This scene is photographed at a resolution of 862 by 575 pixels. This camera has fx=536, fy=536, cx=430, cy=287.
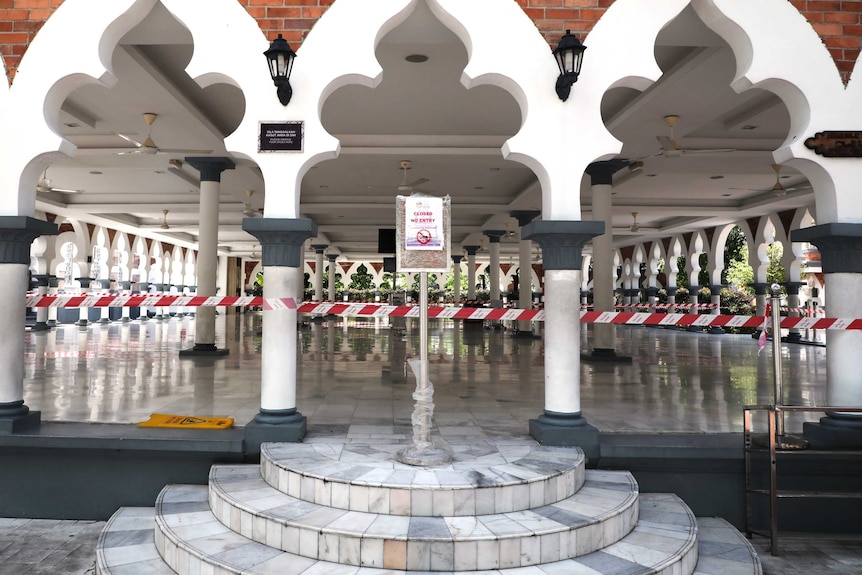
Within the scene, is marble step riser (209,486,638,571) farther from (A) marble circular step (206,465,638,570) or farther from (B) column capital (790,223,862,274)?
(B) column capital (790,223,862,274)

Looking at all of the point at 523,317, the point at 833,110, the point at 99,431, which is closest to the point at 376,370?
the point at 523,317

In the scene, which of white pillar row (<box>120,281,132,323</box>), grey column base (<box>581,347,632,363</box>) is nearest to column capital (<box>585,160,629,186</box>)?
grey column base (<box>581,347,632,363</box>)

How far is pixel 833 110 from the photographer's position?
443cm

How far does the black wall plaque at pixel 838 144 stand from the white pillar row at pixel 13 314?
6.53m

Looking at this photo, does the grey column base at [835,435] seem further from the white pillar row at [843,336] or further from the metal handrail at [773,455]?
the metal handrail at [773,455]

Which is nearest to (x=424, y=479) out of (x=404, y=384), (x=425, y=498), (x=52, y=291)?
(x=425, y=498)

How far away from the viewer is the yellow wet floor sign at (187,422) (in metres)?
4.48

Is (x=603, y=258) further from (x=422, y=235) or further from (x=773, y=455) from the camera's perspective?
(x=422, y=235)

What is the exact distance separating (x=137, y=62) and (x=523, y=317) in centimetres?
506

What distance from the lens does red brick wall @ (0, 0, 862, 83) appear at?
440 cm

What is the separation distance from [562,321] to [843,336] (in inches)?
94.3

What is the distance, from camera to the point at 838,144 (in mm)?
4422

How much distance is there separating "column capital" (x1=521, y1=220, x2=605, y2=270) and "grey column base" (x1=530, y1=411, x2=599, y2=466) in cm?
122

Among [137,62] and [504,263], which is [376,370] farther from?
[504,263]
